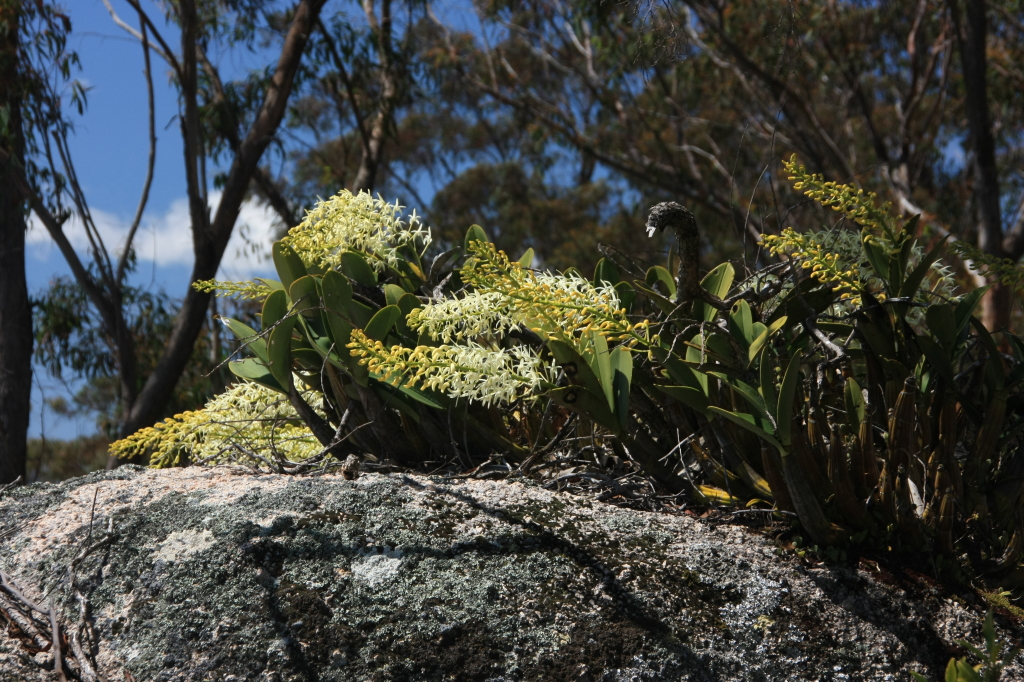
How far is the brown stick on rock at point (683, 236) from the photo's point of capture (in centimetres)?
171

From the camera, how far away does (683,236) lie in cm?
175

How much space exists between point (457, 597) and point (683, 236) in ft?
2.88

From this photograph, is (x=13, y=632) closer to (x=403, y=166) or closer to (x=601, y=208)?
(x=601, y=208)

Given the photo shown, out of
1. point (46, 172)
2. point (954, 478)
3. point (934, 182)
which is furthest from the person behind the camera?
point (934, 182)

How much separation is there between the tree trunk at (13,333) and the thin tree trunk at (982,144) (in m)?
6.92

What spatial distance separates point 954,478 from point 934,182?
1100 cm

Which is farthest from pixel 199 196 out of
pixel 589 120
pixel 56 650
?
pixel 589 120

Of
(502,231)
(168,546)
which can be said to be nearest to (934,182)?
(502,231)

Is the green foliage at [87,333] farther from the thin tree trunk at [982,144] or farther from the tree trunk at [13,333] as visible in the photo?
the thin tree trunk at [982,144]

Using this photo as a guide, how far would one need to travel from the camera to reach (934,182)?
1127 cm

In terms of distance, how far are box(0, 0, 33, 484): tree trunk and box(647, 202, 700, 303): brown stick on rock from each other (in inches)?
187

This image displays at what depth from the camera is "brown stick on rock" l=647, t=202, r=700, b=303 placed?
1.71 m

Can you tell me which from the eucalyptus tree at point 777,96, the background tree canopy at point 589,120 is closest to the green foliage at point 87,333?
the background tree canopy at point 589,120

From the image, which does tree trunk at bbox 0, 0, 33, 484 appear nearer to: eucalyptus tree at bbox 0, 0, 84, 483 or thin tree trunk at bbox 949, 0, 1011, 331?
eucalyptus tree at bbox 0, 0, 84, 483
